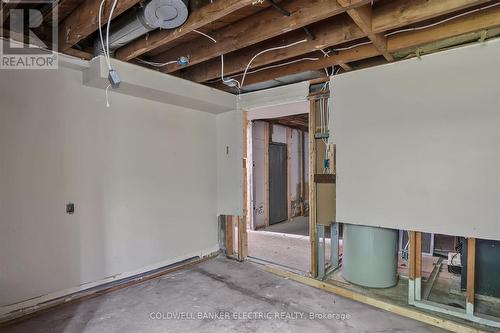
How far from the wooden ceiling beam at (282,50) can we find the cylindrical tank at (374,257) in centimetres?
187

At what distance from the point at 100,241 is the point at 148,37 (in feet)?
6.89

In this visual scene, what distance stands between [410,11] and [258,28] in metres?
1.11

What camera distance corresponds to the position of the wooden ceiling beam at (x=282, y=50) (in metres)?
2.33

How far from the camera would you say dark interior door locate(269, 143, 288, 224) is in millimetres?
6457

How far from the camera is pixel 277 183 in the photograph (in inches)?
261

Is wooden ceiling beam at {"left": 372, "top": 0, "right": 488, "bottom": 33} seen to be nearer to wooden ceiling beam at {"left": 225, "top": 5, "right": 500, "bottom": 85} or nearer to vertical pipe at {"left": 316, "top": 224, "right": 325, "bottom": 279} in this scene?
wooden ceiling beam at {"left": 225, "top": 5, "right": 500, "bottom": 85}

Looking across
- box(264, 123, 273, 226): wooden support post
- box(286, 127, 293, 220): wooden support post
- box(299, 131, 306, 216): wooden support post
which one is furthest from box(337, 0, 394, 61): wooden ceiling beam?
box(299, 131, 306, 216): wooden support post

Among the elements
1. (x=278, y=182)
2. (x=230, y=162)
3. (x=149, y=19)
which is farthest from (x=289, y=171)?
(x=149, y=19)

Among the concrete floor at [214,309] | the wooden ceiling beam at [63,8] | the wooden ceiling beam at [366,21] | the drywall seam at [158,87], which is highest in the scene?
the wooden ceiling beam at [63,8]

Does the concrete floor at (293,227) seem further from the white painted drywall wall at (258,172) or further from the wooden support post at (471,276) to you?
the wooden support post at (471,276)

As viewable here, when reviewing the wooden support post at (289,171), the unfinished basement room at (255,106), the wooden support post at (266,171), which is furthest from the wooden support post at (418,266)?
the wooden support post at (289,171)

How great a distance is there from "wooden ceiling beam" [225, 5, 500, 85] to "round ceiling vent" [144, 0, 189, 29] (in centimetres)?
149

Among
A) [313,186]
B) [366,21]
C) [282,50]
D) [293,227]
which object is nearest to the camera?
[366,21]

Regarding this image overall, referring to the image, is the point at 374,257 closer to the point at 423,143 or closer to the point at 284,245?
the point at 423,143
